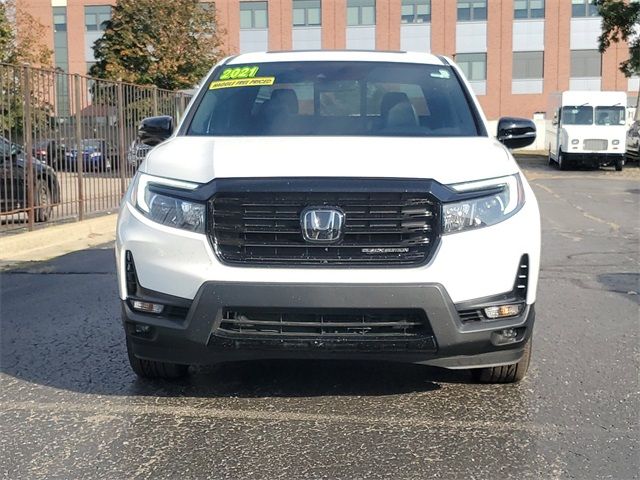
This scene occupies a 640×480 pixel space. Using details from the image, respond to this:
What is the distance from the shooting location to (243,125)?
16.0 feet

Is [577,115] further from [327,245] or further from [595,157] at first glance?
[327,245]

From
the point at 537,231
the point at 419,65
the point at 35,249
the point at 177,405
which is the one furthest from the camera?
the point at 35,249

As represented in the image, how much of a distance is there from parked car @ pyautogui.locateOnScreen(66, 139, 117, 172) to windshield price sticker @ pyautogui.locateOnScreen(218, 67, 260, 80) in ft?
23.7

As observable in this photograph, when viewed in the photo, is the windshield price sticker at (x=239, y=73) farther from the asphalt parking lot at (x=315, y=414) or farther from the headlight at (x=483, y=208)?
the headlight at (x=483, y=208)

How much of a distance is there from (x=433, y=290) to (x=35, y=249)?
26.7 feet

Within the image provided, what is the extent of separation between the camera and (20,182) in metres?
10.9

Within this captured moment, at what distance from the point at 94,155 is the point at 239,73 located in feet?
26.5

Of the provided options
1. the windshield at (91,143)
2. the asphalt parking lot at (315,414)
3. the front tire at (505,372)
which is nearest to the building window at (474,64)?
the windshield at (91,143)

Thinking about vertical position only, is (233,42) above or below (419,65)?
above

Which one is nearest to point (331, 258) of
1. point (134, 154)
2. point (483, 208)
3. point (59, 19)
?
point (483, 208)

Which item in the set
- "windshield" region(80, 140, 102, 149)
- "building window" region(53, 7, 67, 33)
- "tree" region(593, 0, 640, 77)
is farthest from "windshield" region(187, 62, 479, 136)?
"building window" region(53, 7, 67, 33)

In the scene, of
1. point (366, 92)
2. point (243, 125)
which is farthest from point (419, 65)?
point (243, 125)

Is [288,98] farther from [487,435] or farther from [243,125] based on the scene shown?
[487,435]

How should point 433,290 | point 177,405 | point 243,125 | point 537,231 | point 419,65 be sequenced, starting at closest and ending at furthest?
point 433,290 < point 537,231 < point 177,405 < point 243,125 < point 419,65
